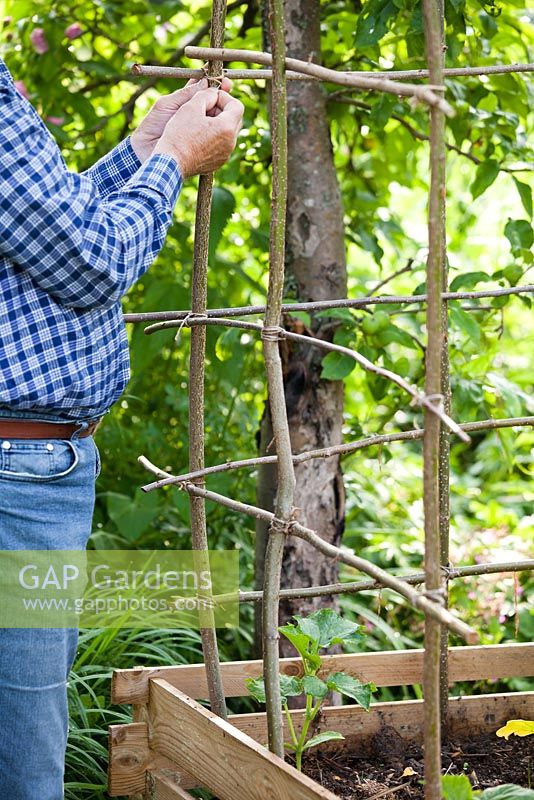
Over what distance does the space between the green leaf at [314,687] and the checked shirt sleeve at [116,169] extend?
79cm

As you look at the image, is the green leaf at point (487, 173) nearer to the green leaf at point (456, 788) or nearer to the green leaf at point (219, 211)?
the green leaf at point (219, 211)

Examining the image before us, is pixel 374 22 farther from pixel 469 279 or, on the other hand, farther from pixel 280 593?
pixel 280 593

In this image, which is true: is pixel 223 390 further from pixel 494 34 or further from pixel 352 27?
pixel 494 34

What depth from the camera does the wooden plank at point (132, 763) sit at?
1571mm

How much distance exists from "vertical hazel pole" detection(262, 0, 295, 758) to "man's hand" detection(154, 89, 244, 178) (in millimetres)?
84

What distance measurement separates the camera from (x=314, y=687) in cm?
134

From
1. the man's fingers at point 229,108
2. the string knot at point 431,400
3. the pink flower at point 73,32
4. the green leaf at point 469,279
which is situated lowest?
the string knot at point 431,400

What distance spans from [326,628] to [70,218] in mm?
701

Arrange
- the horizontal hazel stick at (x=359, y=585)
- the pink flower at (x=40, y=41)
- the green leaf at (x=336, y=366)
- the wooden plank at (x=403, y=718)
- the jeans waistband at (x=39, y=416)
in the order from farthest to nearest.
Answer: the pink flower at (x=40, y=41), the green leaf at (x=336, y=366), the wooden plank at (x=403, y=718), the horizontal hazel stick at (x=359, y=585), the jeans waistband at (x=39, y=416)

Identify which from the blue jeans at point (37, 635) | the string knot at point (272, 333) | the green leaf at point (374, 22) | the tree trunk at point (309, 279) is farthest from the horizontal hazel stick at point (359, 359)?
the green leaf at point (374, 22)

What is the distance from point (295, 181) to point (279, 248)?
83 cm

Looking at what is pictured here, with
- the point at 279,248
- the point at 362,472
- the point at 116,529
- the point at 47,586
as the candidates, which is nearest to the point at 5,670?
the point at 47,586

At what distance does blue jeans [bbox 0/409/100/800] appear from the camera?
4.04 feet

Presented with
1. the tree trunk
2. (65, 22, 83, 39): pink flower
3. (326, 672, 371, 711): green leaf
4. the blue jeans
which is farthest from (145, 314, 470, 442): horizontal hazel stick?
(65, 22, 83, 39): pink flower
